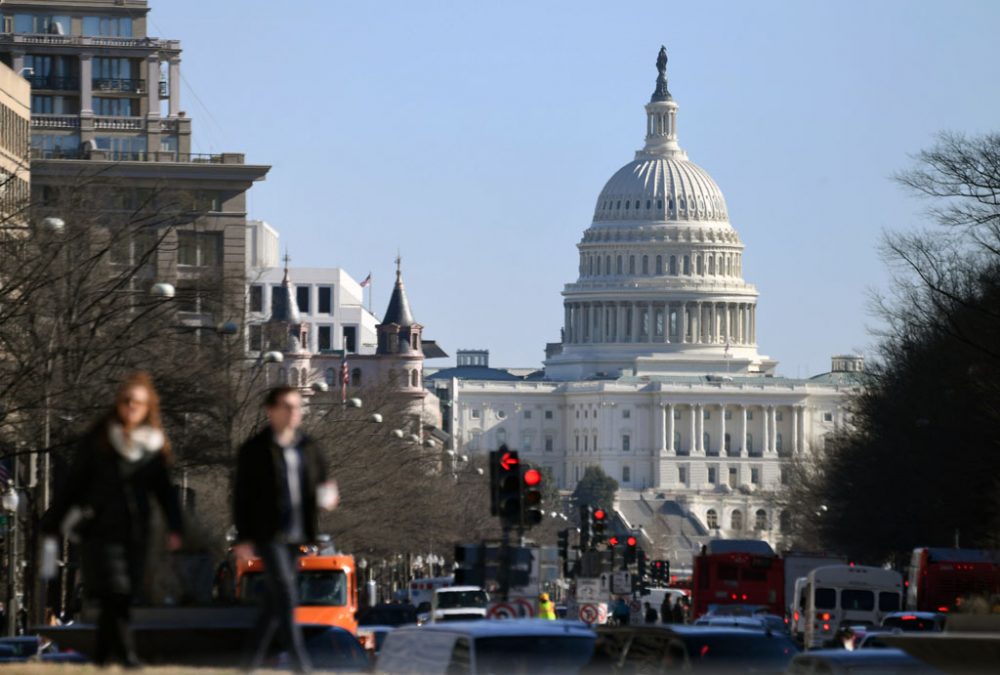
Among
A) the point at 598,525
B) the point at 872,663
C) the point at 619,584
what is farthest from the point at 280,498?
the point at 619,584

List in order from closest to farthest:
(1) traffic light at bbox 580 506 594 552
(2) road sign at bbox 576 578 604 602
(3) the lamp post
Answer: (3) the lamp post → (2) road sign at bbox 576 578 604 602 → (1) traffic light at bbox 580 506 594 552

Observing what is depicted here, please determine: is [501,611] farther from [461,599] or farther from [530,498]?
[461,599]

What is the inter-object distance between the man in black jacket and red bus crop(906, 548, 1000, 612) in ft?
143

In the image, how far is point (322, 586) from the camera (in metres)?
41.0

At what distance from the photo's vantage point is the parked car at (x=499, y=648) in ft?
66.6

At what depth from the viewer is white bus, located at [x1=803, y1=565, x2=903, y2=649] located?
55.2 meters

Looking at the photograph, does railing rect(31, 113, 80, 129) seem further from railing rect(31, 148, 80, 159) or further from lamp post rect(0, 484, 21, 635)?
lamp post rect(0, 484, 21, 635)

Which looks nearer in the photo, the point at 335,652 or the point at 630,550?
the point at 335,652

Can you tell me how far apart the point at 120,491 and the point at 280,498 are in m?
0.90

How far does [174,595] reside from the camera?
896 inches

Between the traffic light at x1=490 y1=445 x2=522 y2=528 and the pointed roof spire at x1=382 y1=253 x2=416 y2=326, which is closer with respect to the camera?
the traffic light at x1=490 y1=445 x2=522 y2=528

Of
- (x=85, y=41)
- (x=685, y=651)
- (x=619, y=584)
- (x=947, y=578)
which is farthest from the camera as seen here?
(x=85, y=41)

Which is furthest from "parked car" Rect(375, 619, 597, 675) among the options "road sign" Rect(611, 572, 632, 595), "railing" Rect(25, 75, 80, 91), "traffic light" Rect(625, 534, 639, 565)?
"railing" Rect(25, 75, 80, 91)

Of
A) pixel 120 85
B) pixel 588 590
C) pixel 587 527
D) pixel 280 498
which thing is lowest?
pixel 588 590
